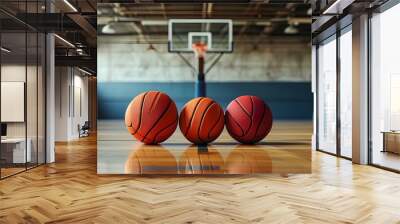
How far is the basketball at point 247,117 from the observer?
4.60 meters

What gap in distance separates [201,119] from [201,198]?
5.22 ft

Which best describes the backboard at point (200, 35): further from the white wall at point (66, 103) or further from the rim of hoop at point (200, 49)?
the white wall at point (66, 103)

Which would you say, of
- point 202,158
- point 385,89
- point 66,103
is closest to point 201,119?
point 202,158

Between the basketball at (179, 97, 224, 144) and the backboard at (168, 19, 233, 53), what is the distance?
2.69 metres

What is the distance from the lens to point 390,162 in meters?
4.73

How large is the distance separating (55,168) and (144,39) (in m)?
3.67

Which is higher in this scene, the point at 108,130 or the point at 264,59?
the point at 264,59

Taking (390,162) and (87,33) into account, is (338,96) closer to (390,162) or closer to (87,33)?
(390,162)

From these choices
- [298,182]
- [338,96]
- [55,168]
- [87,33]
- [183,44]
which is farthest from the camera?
[183,44]

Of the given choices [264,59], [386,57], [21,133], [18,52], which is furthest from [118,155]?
[264,59]

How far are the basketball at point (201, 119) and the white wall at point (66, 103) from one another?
6402 mm

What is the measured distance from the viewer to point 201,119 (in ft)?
14.7

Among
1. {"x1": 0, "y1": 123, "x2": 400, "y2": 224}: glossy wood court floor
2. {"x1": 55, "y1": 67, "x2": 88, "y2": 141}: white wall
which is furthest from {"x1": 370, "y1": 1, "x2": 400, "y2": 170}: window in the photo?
{"x1": 55, "y1": 67, "x2": 88, "y2": 141}: white wall

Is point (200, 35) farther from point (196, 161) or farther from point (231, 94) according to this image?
point (196, 161)
